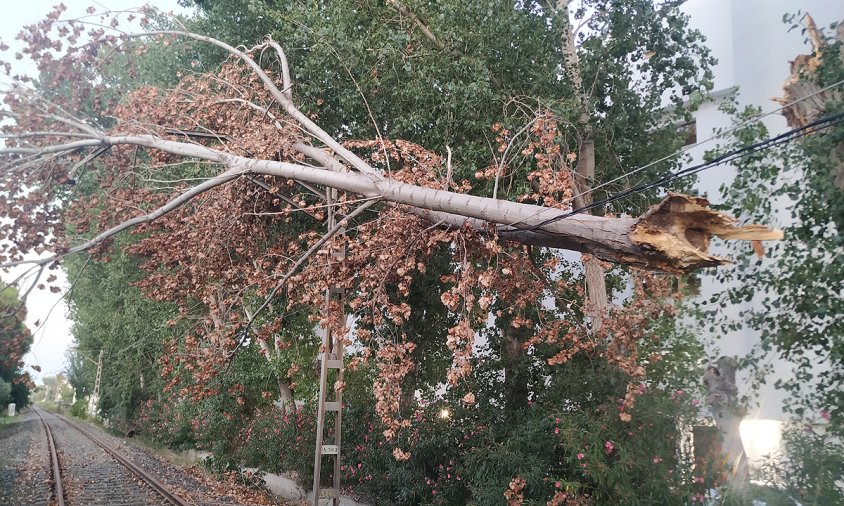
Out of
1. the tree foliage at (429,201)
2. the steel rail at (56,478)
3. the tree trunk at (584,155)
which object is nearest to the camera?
the tree foliage at (429,201)

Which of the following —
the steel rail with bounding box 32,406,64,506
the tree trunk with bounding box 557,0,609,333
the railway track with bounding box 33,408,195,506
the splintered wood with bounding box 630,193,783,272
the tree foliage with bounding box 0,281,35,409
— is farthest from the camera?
the railway track with bounding box 33,408,195,506

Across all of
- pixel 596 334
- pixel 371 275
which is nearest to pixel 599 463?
pixel 596 334

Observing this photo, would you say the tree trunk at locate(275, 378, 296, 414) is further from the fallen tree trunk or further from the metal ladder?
the fallen tree trunk

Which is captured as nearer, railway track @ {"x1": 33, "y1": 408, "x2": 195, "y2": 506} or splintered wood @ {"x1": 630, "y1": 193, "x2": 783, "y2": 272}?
splintered wood @ {"x1": 630, "y1": 193, "x2": 783, "y2": 272}

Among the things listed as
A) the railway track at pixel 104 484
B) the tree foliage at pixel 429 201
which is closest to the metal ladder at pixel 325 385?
the tree foliage at pixel 429 201

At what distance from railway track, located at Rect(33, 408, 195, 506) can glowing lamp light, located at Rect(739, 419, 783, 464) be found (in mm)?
9687

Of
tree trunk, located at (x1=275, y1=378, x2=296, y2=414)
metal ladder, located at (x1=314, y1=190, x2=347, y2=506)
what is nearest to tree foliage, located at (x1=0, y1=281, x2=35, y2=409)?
metal ladder, located at (x1=314, y1=190, x2=347, y2=506)

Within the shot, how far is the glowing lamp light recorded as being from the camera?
7.01 m

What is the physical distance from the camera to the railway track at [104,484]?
13273mm

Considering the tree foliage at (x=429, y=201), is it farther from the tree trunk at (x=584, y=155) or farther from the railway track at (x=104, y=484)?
the railway track at (x=104, y=484)

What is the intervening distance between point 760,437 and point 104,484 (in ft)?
47.0

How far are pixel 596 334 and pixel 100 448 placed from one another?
900 inches

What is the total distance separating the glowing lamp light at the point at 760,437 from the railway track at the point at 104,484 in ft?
31.8

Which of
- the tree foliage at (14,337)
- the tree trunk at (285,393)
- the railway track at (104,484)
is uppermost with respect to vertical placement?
the tree foliage at (14,337)
